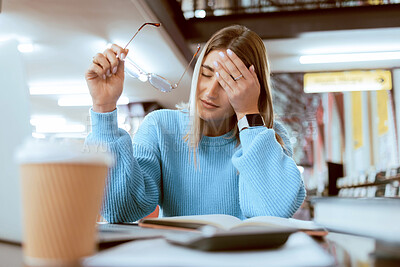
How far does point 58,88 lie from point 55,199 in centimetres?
649

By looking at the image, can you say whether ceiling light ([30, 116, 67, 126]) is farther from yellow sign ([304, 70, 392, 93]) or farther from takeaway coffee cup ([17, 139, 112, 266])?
takeaway coffee cup ([17, 139, 112, 266])

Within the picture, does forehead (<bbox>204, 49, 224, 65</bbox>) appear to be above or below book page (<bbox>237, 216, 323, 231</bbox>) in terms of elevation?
above

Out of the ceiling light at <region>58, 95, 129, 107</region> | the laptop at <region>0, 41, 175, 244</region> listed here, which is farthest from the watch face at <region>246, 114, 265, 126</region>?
the ceiling light at <region>58, 95, 129, 107</region>

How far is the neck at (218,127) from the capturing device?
1.30 metres

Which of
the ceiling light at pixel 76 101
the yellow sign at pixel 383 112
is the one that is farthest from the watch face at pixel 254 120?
the ceiling light at pixel 76 101

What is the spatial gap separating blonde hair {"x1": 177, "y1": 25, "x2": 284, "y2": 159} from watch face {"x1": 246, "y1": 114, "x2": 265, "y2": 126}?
6.9 inches

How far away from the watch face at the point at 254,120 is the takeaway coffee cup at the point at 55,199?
80 centimetres

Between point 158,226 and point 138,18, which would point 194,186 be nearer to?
point 158,226

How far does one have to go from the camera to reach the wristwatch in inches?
43.4

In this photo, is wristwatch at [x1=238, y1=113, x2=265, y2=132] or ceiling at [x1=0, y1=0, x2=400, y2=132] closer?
wristwatch at [x1=238, y1=113, x2=265, y2=132]

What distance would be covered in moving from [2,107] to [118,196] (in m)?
0.55

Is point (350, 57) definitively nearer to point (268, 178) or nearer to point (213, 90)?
point (213, 90)

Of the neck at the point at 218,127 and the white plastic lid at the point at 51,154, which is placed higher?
the neck at the point at 218,127

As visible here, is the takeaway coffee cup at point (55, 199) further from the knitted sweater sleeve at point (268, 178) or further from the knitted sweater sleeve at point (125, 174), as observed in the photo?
the knitted sweater sleeve at point (268, 178)
